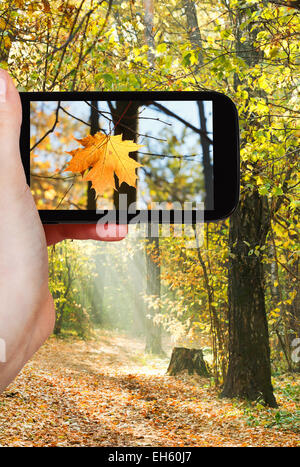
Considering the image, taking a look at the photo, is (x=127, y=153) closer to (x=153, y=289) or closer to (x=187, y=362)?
(x=187, y=362)

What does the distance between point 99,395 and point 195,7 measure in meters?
2.80

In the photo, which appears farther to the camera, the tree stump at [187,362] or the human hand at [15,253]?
the tree stump at [187,362]

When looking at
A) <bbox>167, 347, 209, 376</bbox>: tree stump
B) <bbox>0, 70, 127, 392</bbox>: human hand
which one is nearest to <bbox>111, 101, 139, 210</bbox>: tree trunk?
<bbox>0, 70, 127, 392</bbox>: human hand

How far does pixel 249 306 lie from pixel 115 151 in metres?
2.01

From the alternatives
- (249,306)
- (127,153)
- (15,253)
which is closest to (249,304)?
(249,306)

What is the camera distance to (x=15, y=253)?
542 mm

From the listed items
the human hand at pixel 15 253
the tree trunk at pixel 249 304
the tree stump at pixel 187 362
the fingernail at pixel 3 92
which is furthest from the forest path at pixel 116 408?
the fingernail at pixel 3 92

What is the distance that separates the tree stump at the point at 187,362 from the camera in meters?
3.00

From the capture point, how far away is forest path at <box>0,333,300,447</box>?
2.70 metres

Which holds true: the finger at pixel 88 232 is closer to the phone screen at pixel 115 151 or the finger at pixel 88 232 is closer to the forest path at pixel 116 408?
the phone screen at pixel 115 151

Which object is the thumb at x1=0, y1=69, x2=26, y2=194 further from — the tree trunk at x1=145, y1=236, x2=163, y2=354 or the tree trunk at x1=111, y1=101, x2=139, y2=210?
the tree trunk at x1=145, y1=236, x2=163, y2=354

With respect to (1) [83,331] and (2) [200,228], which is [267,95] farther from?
(1) [83,331]

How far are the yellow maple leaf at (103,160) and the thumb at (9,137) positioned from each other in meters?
0.21

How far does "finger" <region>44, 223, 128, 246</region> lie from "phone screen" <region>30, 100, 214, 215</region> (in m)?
0.05
